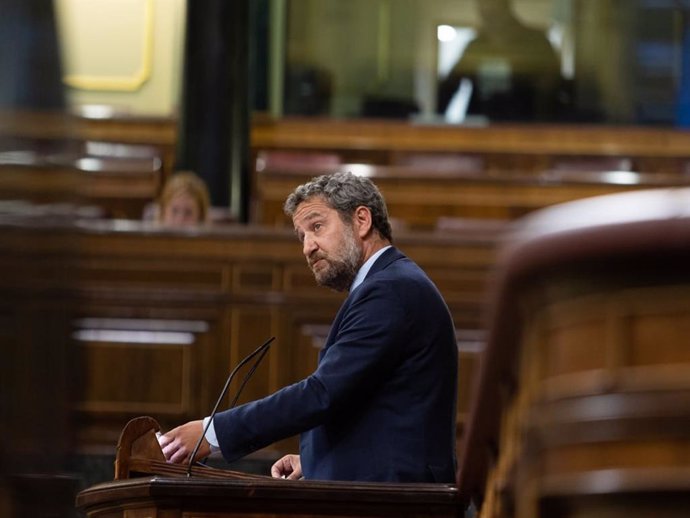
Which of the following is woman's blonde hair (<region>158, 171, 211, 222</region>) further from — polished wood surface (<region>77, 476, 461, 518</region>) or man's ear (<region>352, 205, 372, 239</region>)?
polished wood surface (<region>77, 476, 461, 518</region>)

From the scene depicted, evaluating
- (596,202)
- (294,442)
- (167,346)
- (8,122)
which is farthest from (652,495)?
(167,346)

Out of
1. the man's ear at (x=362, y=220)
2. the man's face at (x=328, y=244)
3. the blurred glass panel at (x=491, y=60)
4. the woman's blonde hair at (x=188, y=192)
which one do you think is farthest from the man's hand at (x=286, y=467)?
the blurred glass panel at (x=491, y=60)

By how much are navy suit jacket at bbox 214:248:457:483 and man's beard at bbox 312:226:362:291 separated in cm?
13

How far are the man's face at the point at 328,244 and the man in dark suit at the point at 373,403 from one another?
2.8 inches

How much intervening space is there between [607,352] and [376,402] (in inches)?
55.0

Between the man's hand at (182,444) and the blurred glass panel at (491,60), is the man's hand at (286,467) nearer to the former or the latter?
the man's hand at (182,444)

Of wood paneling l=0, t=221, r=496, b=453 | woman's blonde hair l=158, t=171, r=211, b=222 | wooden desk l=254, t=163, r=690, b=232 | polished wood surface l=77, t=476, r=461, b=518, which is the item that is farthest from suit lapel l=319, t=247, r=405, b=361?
wooden desk l=254, t=163, r=690, b=232

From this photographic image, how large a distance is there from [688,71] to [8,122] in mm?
9760

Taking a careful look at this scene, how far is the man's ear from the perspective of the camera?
3.32 meters

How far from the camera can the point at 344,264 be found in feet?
10.8

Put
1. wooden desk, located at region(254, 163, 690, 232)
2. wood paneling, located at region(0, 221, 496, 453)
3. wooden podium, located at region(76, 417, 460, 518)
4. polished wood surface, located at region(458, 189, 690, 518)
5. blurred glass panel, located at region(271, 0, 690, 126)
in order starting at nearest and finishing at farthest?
polished wood surface, located at region(458, 189, 690, 518) → wooden podium, located at region(76, 417, 460, 518) → wood paneling, located at region(0, 221, 496, 453) → wooden desk, located at region(254, 163, 690, 232) → blurred glass panel, located at region(271, 0, 690, 126)

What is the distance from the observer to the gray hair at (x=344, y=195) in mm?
3326

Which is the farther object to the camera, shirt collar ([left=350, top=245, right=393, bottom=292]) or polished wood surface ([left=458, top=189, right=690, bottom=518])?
shirt collar ([left=350, top=245, right=393, bottom=292])

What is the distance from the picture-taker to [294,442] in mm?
5152
